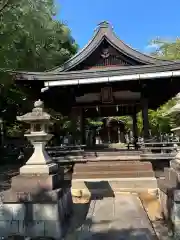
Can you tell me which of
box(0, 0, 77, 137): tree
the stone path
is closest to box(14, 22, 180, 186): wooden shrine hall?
box(0, 0, 77, 137): tree

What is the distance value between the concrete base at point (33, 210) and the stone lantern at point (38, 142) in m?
0.30

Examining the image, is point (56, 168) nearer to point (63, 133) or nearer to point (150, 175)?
point (150, 175)

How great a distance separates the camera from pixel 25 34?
14.7m

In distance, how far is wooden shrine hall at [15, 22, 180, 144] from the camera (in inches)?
432

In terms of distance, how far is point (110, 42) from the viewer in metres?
12.1

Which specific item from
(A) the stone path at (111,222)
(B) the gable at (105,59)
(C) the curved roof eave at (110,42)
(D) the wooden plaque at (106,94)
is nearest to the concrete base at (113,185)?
(A) the stone path at (111,222)

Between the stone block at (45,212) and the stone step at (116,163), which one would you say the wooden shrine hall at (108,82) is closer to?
the stone step at (116,163)

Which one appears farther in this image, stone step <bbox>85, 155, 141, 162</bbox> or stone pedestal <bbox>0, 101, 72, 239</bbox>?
stone step <bbox>85, 155, 141, 162</bbox>

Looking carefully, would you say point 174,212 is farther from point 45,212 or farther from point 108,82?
point 108,82

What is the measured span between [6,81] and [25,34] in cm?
305

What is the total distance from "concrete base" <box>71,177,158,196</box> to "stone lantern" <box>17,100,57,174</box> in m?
3.50

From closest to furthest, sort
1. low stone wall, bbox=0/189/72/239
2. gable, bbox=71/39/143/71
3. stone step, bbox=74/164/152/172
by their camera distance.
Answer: low stone wall, bbox=0/189/72/239 < stone step, bbox=74/164/152/172 < gable, bbox=71/39/143/71

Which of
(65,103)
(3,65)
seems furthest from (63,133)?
(3,65)

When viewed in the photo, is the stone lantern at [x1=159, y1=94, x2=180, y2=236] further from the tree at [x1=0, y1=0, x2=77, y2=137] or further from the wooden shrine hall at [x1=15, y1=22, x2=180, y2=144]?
the tree at [x1=0, y1=0, x2=77, y2=137]
